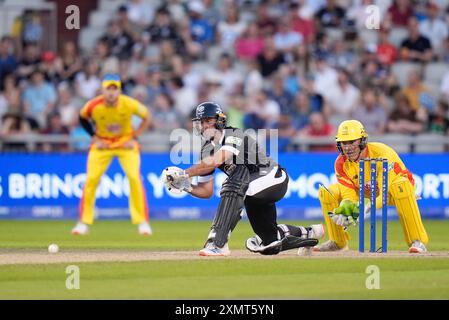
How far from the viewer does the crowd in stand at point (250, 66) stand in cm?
2136

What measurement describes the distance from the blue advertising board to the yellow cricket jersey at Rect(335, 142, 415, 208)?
705cm

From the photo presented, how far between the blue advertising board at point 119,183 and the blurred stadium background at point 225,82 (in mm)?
24

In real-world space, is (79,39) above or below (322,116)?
above

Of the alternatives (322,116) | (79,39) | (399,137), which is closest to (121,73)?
(79,39)

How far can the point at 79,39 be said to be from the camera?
24.3 metres

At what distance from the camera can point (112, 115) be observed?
1722 centimetres

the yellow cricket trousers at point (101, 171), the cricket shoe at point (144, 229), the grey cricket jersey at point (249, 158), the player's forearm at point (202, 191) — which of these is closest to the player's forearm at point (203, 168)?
the grey cricket jersey at point (249, 158)

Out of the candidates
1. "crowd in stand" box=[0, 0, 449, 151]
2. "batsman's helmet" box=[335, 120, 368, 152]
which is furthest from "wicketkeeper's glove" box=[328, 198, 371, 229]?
"crowd in stand" box=[0, 0, 449, 151]

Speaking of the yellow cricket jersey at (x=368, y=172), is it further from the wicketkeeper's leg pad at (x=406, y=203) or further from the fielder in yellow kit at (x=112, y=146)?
the fielder in yellow kit at (x=112, y=146)

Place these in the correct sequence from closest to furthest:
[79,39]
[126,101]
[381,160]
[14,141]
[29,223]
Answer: [381,160] < [126,101] < [29,223] < [14,141] < [79,39]

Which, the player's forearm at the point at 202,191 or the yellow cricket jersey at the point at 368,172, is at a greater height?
the yellow cricket jersey at the point at 368,172

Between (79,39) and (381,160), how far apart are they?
13.1 metres

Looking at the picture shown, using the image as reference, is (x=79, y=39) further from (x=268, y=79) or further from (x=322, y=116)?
(x=322, y=116)

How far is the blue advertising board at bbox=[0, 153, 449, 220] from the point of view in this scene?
65.6 feet
